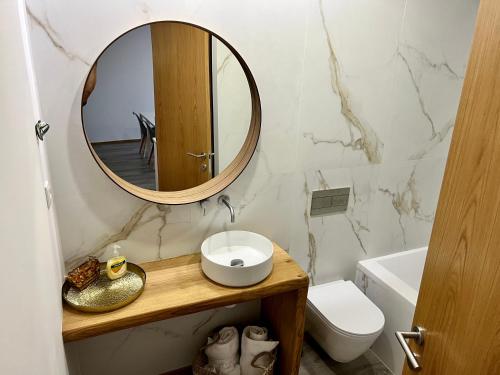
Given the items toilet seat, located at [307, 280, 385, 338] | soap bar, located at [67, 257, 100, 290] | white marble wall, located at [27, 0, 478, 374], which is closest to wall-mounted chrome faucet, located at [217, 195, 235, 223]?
white marble wall, located at [27, 0, 478, 374]

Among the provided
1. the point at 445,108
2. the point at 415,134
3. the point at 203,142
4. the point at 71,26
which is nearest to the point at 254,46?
the point at 203,142

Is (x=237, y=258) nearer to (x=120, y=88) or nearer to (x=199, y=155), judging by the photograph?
(x=199, y=155)

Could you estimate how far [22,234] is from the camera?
0.77m

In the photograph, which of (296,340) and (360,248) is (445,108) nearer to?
(360,248)

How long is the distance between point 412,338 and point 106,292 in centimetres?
108

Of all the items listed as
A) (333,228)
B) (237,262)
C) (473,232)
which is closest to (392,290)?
(333,228)

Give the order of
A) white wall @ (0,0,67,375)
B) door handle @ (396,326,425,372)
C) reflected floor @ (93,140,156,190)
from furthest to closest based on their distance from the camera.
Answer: reflected floor @ (93,140,156,190), door handle @ (396,326,425,372), white wall @ (0,0,67,375)

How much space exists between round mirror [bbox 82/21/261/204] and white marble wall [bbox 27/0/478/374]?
5cm

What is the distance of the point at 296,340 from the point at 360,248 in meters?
0.74

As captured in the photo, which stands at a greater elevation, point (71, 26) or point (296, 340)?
point (71, 26)

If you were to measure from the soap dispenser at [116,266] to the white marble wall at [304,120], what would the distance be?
96 millimetres

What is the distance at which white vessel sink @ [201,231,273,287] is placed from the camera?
1502 mm

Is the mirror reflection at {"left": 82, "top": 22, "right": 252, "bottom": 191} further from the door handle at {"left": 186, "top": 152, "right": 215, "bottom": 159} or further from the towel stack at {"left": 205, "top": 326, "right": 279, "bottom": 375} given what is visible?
the towel stack at {"left": 205, "top": 326, "right": 279, "bottom": 375}

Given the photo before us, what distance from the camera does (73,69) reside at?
51.6 inches
